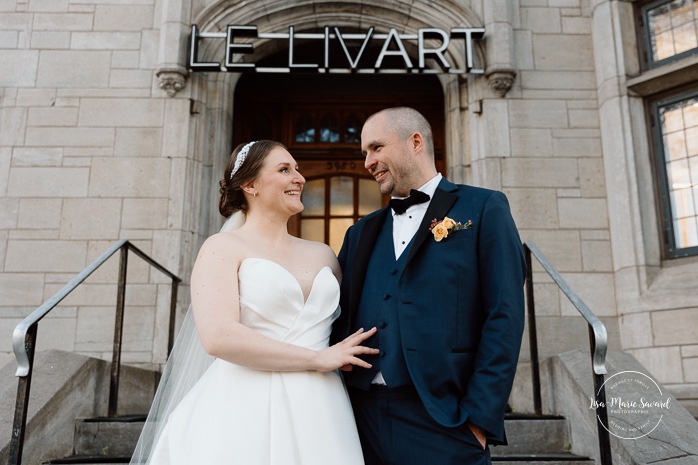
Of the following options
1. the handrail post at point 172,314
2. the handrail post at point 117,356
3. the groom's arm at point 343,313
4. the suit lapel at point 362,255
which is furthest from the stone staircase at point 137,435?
the suit lapel at point 362,255

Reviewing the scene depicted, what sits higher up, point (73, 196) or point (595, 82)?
point (595, 82)

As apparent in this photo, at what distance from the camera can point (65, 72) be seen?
242 inches

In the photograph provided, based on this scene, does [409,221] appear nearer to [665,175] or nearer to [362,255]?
[362,255]

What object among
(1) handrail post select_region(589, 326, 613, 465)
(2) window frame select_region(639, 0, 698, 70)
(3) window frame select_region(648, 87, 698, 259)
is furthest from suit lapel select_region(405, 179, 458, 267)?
(2) window frame select_region(639, 0, 698, 70)

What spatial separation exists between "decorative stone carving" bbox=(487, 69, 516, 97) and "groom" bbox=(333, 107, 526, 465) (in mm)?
3949

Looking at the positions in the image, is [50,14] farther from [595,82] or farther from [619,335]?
[619,335]

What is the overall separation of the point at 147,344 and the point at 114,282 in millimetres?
645

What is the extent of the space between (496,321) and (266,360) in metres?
0.76

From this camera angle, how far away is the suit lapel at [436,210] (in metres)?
2.15

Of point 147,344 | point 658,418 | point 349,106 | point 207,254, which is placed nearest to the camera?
point 207,254

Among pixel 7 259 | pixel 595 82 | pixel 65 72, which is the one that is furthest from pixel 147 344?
pixel 595 82

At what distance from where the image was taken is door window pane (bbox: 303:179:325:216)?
7.04m

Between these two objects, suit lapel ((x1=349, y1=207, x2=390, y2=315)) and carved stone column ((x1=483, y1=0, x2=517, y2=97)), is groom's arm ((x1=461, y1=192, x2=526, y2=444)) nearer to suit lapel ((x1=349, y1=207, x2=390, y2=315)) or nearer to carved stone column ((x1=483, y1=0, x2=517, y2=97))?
suit lapel ((x1=349, y1=207, x2=390, y2=315))

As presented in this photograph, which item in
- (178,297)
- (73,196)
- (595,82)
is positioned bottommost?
(178,297)
